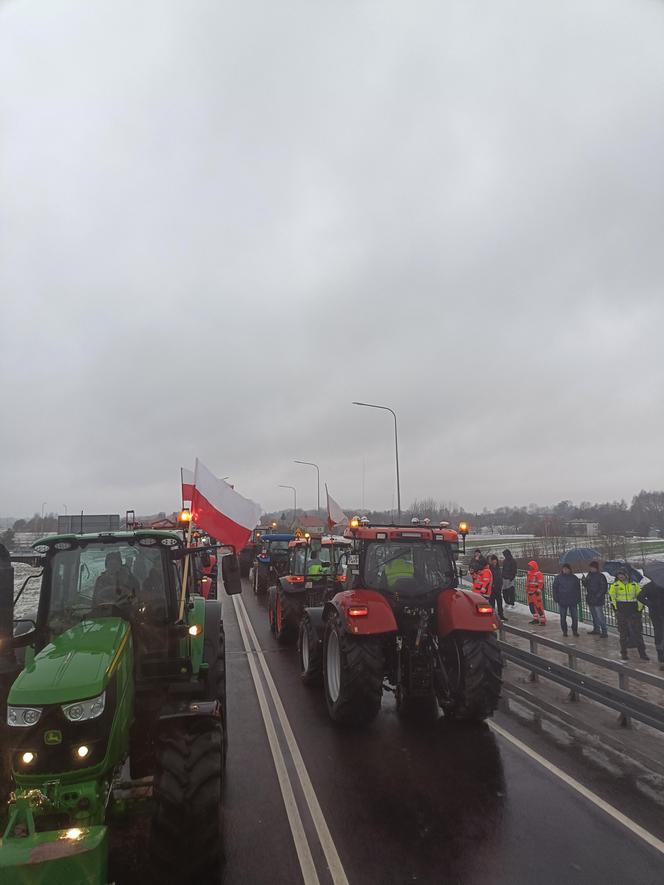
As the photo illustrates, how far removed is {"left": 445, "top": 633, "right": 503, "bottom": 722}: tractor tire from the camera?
559 cm

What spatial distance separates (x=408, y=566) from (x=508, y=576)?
8413 millimetres

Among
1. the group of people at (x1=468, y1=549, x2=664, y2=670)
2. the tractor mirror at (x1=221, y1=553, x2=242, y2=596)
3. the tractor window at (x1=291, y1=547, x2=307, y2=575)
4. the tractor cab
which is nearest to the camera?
the tractor mirror at (x1=221, y1=553, x2=242, y2=596)

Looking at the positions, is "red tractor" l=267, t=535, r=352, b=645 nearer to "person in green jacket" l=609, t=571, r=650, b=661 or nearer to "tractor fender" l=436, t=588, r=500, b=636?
"tractor fender" l=436, t=588, r=500, b=636

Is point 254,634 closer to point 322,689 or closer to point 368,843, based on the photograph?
point 322,689

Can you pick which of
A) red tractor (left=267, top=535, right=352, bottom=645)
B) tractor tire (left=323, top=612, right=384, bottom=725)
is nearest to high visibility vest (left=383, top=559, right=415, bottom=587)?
tractor tire (left=323, top=612, right=384, bottom=725)

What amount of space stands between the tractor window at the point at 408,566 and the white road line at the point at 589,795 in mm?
1808

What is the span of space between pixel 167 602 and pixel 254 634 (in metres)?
7.55

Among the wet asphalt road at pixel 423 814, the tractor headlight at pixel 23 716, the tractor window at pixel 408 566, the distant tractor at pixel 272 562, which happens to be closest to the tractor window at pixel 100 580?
the tractor headlight at pixel 23 716

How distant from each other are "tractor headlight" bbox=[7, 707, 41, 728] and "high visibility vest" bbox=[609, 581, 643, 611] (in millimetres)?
9454

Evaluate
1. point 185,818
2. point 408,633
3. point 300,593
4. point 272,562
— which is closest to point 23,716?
A: point 185,818

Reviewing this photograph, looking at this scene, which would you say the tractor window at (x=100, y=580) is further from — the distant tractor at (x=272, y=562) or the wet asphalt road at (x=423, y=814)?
the distant tractor at (x=272, y=562)

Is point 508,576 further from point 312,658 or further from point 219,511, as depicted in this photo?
point 219,511

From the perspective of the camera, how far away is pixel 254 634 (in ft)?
38.3

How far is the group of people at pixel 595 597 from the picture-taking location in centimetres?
873
